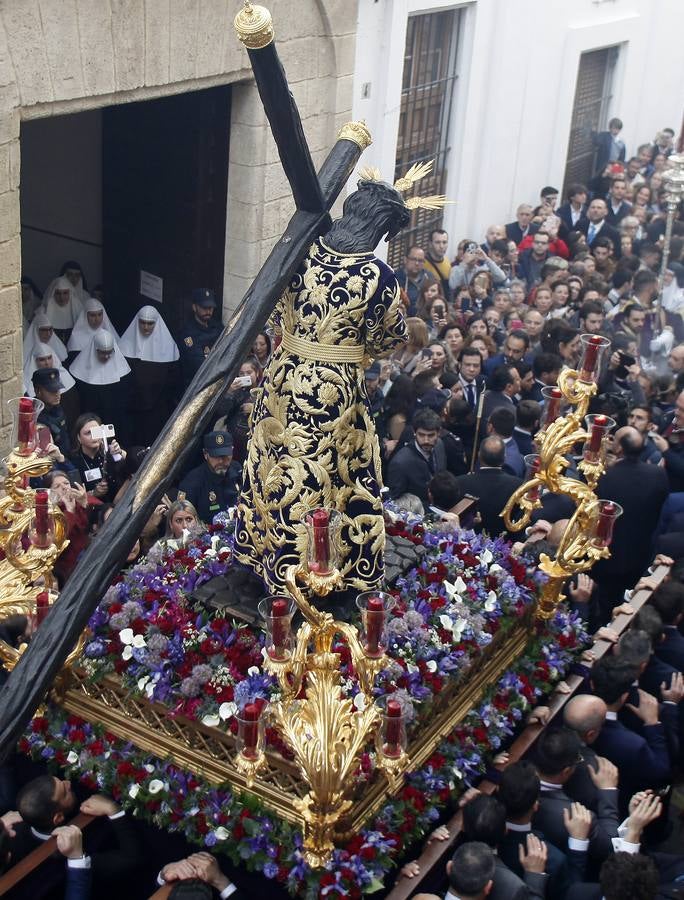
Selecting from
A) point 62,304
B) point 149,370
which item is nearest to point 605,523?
point 149,370

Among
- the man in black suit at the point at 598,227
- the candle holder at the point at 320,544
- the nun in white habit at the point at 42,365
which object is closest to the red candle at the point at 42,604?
the candle holder at the point at 320,544

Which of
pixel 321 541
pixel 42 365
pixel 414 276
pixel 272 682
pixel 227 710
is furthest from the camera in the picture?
pixel 414 276

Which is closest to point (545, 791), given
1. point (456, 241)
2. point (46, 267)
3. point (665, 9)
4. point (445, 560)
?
point (445, 560)

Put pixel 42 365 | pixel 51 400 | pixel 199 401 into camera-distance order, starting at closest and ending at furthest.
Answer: pixel 199 401 < pixel 51 400 < pixel 42 365

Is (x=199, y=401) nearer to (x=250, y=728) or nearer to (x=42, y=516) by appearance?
(x=42, y=516)

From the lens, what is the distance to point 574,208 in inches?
592

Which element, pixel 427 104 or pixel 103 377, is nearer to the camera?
Answer: pixel 103 377

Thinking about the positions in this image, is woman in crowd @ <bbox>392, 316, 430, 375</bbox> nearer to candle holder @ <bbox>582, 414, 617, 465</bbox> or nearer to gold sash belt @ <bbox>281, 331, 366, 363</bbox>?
candle holder @ <bbox>582, 414, 617, 465</bbox>

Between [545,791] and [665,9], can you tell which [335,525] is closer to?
[545,791]

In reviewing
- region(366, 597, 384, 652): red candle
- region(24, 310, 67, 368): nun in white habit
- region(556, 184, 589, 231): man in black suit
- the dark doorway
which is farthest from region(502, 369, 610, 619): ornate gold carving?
region(556, 184, 589, 231): man in black suit

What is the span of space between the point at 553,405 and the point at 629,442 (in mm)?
1545

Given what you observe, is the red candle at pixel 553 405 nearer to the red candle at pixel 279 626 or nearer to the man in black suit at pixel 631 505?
the man in black suit at pixel 631 505

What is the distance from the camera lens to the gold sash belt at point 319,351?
5.64 m

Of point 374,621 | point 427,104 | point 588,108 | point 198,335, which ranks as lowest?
point 374,621
